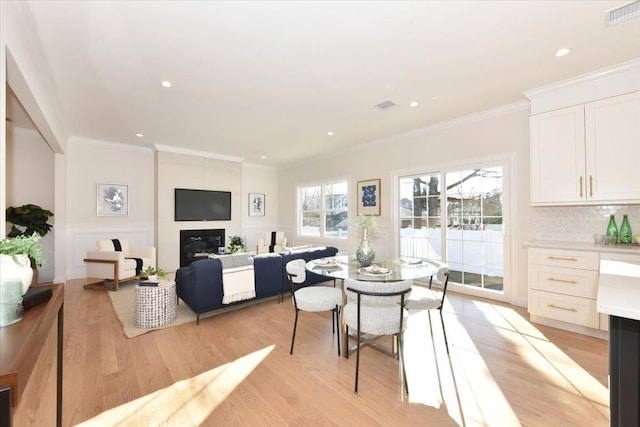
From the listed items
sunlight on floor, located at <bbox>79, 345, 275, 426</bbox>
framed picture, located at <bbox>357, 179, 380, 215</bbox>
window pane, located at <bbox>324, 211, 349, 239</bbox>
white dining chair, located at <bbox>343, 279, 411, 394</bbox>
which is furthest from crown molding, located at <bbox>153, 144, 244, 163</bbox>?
white dining chair, located at <bbox>343, 279, 411, 394</bbox>

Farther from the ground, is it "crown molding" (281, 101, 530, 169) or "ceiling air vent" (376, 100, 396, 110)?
"ceiling air vent" (376, 100, 396, 110)

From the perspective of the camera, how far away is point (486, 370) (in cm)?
231

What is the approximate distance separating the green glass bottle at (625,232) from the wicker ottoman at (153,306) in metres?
5.05

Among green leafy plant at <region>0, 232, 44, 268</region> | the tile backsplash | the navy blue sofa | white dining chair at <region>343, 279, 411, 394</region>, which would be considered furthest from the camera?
the navy blue sofa

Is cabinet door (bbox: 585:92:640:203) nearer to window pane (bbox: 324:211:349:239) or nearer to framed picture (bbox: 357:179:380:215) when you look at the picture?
framed picture (bbox: 357:179:380:215)

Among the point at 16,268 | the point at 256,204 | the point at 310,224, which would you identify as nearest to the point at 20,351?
the point at 16,268

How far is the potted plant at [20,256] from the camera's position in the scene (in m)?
1.06

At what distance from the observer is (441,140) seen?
15.3 feet

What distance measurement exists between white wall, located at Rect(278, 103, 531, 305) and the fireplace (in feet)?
8.33

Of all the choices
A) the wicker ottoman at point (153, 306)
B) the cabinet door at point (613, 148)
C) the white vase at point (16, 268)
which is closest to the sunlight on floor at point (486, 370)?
the cabinet door at point (613, 148)

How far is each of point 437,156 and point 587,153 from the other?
6.30 feet

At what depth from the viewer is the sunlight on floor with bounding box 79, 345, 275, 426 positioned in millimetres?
1790

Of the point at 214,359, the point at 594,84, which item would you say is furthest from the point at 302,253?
the point at 594,84

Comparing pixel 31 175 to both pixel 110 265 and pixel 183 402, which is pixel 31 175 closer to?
pixel 110 265
